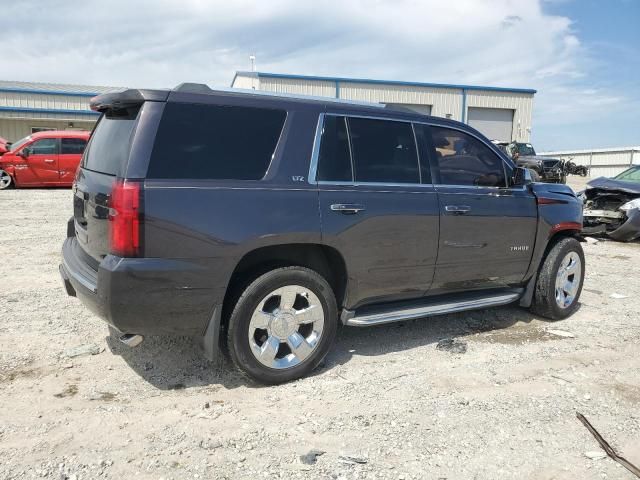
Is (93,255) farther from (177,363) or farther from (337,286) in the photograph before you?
(337,286)

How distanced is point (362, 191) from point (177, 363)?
190 centimetres

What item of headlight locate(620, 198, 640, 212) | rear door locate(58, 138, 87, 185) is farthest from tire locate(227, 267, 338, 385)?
rear door locate(58, 138, 87, 185)

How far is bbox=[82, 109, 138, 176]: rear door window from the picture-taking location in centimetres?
338

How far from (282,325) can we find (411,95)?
35.2 meters

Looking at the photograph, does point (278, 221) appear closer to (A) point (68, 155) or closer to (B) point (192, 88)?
(B) point (192, 88)

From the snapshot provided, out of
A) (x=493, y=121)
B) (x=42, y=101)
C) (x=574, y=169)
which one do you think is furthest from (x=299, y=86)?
(x=574, y=169)

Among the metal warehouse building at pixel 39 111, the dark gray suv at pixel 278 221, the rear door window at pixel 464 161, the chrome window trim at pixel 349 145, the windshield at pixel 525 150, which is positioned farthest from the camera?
the metal warehouse building at pixel 39 111

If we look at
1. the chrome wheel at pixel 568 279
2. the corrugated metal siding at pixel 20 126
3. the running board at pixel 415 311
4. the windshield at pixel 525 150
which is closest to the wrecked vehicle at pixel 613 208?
the chrome wheel at pixel 568 279

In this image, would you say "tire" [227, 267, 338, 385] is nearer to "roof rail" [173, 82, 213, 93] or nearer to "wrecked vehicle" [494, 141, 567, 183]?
"roof rail" [173, 82, 213, 93]

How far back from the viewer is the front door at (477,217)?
14.6 feet

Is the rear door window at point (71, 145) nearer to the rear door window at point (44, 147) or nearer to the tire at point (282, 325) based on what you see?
the rear door window at point (44, 147)

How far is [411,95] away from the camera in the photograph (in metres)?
36.7

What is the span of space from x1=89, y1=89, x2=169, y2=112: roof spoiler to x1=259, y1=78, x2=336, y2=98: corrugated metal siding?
31555 mm

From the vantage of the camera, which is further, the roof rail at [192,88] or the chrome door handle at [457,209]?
the chrome door handle at [457,209]
